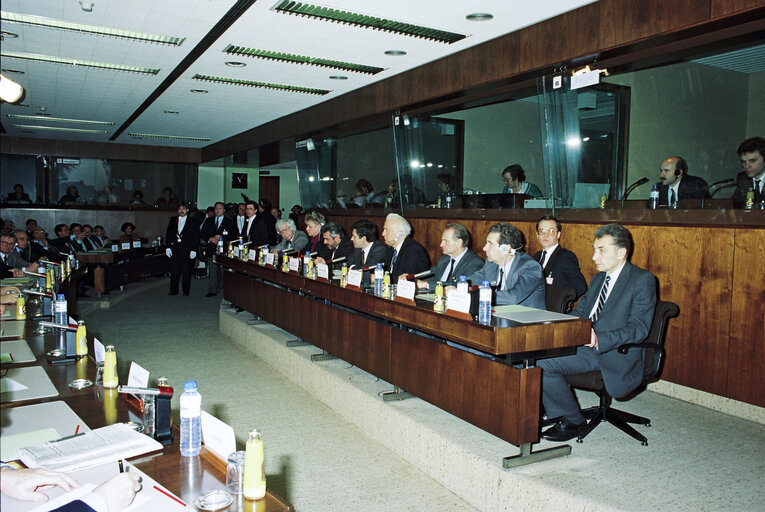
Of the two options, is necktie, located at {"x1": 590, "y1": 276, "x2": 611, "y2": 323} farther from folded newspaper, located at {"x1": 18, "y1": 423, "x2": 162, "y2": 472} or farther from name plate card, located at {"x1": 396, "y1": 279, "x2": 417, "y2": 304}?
folded newspaper, located at {"x1": 18, "y1": 423, "x2": 162, "y2": 472}

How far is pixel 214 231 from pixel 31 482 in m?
8.67

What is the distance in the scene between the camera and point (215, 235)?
9.60 metres

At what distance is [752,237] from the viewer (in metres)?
3.34

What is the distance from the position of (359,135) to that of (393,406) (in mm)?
5307

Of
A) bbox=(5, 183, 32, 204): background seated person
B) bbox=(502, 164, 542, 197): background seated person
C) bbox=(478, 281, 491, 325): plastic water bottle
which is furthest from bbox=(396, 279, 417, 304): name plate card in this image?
bbox=(5, 183, 32, 204): background seated person

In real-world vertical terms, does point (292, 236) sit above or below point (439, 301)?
above

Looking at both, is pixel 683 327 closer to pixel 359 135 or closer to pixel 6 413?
pixel 6 413

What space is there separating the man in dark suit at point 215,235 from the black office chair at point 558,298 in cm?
674

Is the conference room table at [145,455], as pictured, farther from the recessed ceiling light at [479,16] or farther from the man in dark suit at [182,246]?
the man in dark suit at [182,246]

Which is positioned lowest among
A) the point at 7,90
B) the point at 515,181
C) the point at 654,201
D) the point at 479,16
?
the point at 654,201

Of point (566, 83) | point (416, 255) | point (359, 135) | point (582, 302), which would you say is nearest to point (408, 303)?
point (582, 302)

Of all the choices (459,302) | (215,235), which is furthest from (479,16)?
(215,235)

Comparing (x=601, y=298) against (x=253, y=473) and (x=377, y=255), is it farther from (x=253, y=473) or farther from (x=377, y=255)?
(x=253, y=473)

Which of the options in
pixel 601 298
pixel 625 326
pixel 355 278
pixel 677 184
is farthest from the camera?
pixel 677 184
